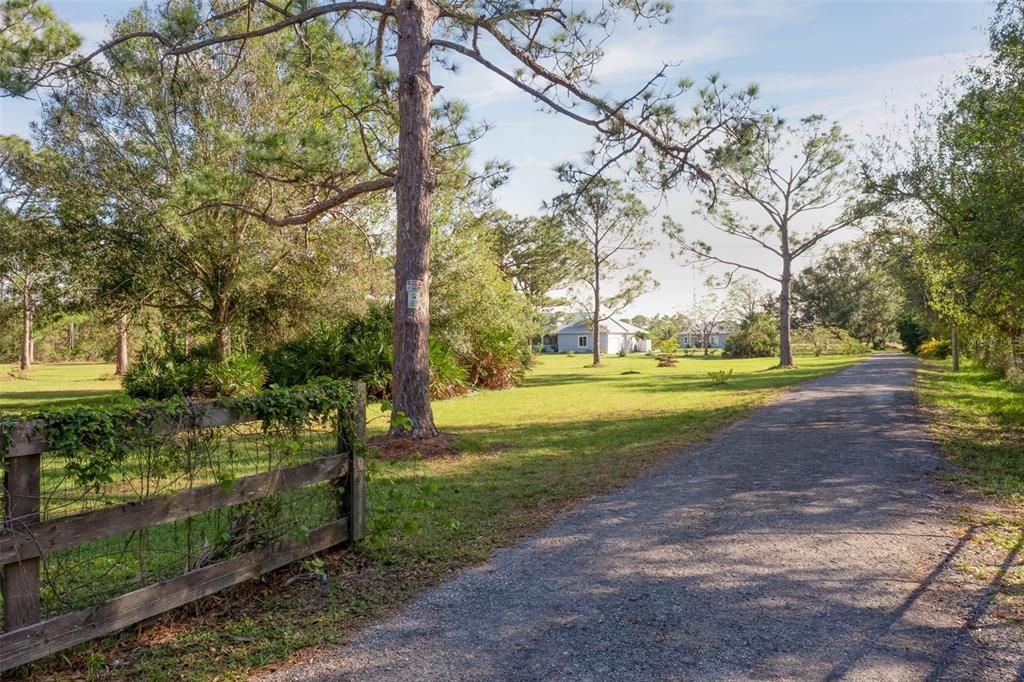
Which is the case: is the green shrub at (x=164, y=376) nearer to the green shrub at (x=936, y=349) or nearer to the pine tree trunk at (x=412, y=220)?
the pine tree trunk at (x=412, y=220)

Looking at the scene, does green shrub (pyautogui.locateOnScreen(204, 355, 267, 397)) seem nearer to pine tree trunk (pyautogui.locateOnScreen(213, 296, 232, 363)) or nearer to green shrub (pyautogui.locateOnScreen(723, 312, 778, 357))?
pine tree trunk (pyautogui.locateOnScreen(213, 296, 232, 363))

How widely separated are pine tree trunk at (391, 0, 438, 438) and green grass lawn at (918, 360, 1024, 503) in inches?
260

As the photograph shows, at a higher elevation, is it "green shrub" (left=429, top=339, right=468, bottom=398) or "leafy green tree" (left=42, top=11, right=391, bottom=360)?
"leafy green tree" (left=42, top=11, right=391, bottom=360)

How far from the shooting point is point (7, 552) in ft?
9.42

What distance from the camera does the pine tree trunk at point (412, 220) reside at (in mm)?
9375

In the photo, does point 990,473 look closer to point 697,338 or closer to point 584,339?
point 697,338

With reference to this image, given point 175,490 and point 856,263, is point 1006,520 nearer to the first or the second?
point 175,490

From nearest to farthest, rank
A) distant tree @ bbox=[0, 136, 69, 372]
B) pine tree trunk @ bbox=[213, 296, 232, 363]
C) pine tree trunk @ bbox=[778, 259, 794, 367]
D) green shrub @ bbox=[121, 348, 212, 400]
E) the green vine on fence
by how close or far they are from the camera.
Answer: the green vine on fence → distant tree @ bbox=[0, 136, 69, 372] → green shrub @ bbox=[121, 348, 212, 400] → pine tree trunk @ bbox=[213, 296, 232, 363] → pine tree trunk @ bbox=[778, 259, 794, 367]

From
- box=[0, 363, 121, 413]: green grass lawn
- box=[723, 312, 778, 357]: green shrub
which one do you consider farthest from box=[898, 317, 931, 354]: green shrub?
box=[0, 363, 121, 413]: green grass lawn

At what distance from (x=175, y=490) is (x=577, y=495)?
13.1ft

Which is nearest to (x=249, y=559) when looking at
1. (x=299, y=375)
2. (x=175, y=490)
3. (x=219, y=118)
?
(x=175, y=490)

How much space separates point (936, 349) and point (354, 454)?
3897cm

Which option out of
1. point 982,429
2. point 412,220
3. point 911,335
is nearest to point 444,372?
point 412,220

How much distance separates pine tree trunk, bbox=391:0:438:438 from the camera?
30.8 ft
